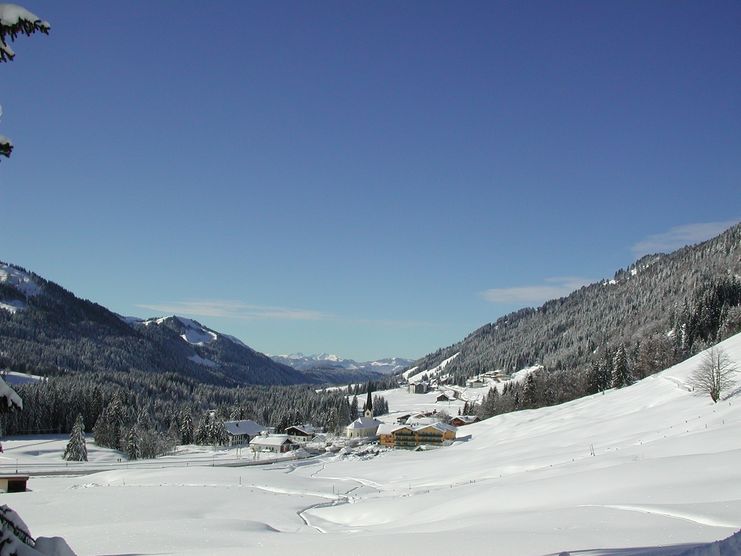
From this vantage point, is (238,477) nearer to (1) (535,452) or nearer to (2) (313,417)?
(1) (535,452)

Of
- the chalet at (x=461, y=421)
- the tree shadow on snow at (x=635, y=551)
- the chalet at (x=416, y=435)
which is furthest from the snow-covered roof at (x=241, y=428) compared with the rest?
the tree shadow on snow at (x=635, y=551)

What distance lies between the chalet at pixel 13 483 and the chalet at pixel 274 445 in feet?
178

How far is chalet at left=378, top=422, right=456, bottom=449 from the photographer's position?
8969cm

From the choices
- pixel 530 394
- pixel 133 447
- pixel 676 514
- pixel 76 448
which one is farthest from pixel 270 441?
pixel 676 514

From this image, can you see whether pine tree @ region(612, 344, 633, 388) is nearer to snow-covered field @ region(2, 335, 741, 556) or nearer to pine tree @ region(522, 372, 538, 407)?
pine tree @ region(522, 372, 538, 407)

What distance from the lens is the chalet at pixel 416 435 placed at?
294 ft

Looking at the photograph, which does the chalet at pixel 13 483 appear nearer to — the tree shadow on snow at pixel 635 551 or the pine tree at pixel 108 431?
the tree shadow on snow at pixel 635 551

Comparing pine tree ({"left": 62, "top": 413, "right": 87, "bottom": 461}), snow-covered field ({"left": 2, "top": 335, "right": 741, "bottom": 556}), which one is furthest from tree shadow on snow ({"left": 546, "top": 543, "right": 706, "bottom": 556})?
pine tree ({"left": 62, "top": 413, "right": 87, "bottom": 461})

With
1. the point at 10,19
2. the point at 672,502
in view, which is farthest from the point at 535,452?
the point at 10,19

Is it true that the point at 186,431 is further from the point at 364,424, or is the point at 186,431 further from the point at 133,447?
the point at 364,424

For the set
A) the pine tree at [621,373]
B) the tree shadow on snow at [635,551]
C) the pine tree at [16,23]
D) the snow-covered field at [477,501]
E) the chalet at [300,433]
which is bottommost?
the chalet at [300,433]

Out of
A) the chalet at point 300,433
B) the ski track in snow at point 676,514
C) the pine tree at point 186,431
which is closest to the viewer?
the ski track in snow at point 676,514

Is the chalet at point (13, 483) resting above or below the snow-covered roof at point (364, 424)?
above

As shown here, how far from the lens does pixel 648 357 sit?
97562 mm
